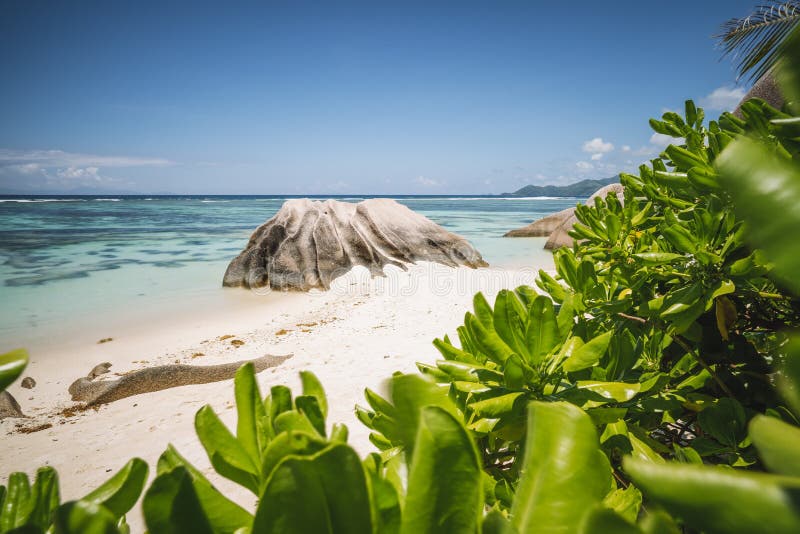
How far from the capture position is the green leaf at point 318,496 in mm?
293

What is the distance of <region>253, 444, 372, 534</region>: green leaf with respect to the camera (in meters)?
0.29

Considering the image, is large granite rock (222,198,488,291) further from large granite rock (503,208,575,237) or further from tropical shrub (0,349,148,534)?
tropical shrub (0,349,148,534)

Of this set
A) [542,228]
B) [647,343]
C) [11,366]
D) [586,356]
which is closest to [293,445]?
[11,366]

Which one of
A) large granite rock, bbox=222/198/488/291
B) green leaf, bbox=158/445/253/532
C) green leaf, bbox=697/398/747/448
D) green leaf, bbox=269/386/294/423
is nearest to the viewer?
green leaf, bbox=158/445/253/532

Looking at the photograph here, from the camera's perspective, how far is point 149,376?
14.0 feet

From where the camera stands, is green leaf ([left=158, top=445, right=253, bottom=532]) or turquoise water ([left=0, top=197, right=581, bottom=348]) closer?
green leaf ([left=158, top=445, right=253, bottom=532])

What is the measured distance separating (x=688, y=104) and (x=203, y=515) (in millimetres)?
1786

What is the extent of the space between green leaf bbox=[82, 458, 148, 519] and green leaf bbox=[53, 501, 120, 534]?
0.08m

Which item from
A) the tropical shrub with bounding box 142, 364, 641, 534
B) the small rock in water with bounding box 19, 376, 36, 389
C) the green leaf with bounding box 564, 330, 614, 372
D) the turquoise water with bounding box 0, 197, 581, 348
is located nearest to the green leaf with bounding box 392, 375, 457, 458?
the tropical shrub with bounding box 142, 364, 641, 534

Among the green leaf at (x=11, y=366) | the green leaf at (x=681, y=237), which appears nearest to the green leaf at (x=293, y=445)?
the green leaf at (x=11, y=366)

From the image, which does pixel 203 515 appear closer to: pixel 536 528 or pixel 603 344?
pixel 536 528

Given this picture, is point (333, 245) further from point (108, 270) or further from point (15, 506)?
point (15, 506)

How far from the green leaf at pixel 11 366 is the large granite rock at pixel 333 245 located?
8703mm

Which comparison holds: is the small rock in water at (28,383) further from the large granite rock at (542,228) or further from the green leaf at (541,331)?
the large granite rock at (542,228)
